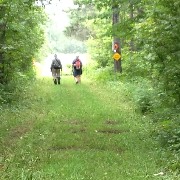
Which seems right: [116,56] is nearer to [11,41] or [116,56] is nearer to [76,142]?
[11,41]

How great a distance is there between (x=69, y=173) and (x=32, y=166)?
0.88m

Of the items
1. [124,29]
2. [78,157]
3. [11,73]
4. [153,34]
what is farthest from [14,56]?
[78,157]

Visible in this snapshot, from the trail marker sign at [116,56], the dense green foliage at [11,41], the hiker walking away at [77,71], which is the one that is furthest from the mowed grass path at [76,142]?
the trail marker sign at [116,56]

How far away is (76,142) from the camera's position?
1023 cm

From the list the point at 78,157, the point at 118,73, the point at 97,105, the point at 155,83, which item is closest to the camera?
the point at 78,157

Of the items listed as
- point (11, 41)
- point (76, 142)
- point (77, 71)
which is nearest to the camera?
point (76, 142)

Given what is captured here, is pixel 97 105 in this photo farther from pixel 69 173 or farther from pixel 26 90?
pixel 69 173

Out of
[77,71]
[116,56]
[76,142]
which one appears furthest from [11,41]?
[116,56]

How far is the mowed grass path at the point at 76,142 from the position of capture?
7.77 meters

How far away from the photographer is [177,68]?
11242mm

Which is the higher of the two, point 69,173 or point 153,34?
point 153,34

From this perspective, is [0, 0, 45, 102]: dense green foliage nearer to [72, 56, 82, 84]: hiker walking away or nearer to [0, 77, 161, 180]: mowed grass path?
[0, 77, 161, 180]: mowed grass path

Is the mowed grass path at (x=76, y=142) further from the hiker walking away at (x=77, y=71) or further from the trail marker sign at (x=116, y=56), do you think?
the trail marker sign at (x=116, y=56)

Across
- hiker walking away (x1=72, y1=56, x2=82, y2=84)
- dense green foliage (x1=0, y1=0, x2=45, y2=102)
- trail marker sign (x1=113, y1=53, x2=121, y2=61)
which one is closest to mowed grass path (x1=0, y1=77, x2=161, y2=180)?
dense green foliage (x1=0, y1=0, x2=45, y2=102)
